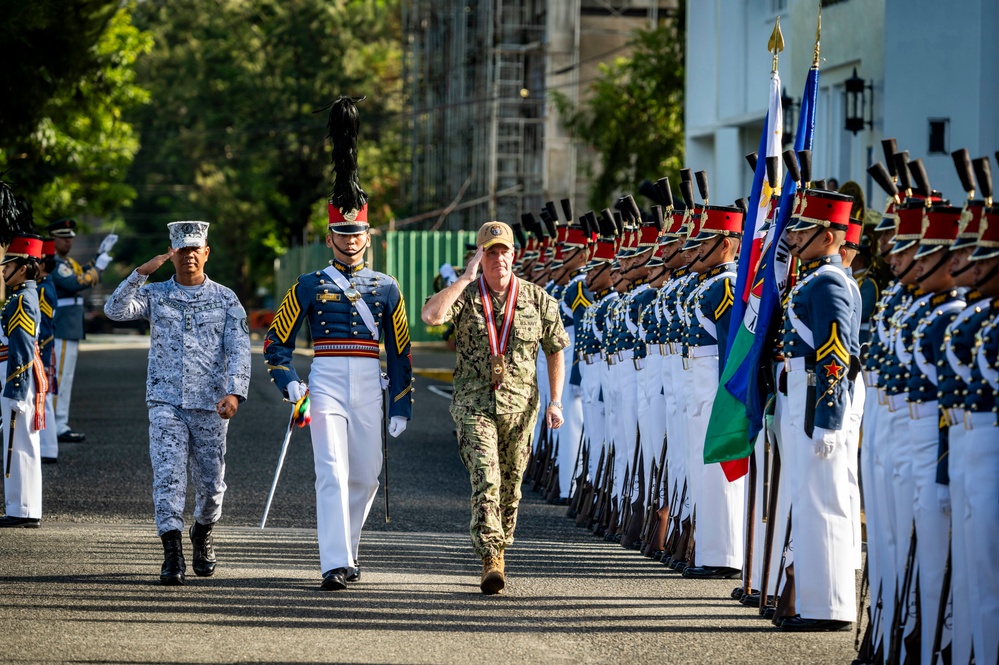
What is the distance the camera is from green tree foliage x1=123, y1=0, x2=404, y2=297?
217ft

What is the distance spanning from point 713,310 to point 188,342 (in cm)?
323

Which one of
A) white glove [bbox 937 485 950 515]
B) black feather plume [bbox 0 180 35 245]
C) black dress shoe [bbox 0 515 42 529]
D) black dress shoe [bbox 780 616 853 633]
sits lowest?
black dress shoe [bbox 0 515 42 529]

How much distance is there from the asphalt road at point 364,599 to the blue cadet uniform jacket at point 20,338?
108 cm

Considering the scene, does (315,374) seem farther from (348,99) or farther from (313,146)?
(313,146)

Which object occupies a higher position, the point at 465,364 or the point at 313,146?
A: the point at 313,146

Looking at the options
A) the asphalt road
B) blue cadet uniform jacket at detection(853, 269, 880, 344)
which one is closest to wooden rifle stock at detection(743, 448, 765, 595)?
the asphalt road

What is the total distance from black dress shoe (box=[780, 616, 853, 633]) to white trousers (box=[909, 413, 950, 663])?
139 centimetres

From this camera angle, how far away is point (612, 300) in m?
13.5

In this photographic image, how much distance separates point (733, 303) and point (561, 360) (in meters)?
1.09

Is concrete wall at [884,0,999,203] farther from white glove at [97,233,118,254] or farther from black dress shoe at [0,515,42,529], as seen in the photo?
black dress shoe at [0,515,42,529]

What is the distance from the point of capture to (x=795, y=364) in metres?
9.01

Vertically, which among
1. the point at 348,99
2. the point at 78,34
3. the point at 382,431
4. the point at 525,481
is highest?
the point at 78,34

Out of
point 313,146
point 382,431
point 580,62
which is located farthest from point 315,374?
point 313,146

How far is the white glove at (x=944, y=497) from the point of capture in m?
7.41
